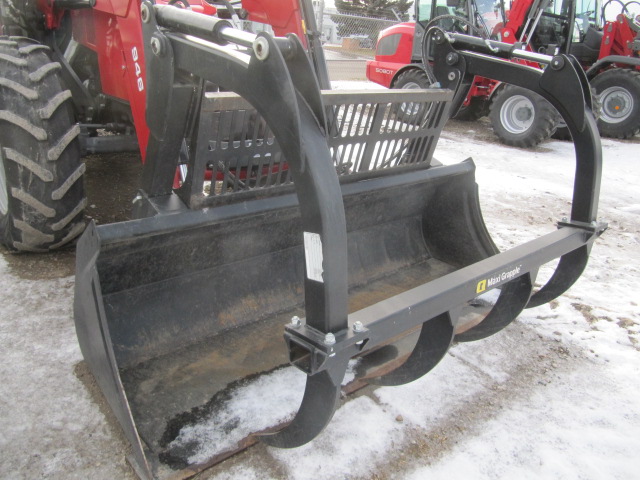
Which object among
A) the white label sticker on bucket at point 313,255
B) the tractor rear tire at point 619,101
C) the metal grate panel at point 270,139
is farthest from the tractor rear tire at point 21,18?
the tractor rear tire at point 619,101

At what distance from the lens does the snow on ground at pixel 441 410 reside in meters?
2.00

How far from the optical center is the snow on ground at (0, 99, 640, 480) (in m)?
2.00

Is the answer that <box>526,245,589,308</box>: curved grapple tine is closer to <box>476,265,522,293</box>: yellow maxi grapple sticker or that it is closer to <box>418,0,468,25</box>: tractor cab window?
<box>476,265,522,293</box>: yellow maxi grapple sticker

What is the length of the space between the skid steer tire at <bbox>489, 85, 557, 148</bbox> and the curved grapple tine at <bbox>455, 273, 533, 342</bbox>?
18.6 feet

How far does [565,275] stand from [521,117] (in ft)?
19.2

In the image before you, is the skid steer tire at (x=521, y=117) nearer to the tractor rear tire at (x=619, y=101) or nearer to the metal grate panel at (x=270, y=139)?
the tractor rear tire at (x=619, y=101)

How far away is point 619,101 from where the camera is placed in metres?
8.95

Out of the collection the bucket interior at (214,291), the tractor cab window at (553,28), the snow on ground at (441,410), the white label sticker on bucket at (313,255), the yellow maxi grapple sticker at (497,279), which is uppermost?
the tractor cab window at (553,28)

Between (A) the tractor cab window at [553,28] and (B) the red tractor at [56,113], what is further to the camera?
(A) the tractor cab window at [553,28]

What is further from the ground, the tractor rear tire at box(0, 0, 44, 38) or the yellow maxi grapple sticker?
the tractor rear tire at box(0, 0, 44, 38)

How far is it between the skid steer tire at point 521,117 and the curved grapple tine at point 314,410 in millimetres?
6813

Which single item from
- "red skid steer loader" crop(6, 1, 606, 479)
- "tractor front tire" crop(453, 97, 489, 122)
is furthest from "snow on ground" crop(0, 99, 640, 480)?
"tractor front tire" crop(453, 97, 489, 122)

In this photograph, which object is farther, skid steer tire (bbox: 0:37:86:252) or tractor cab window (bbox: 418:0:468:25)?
tractor cab window (bbox: 418:0:468:25)

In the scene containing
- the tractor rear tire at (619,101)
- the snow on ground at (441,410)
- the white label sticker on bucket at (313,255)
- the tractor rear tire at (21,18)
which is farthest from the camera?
the tractor rear tire at (619,101)
